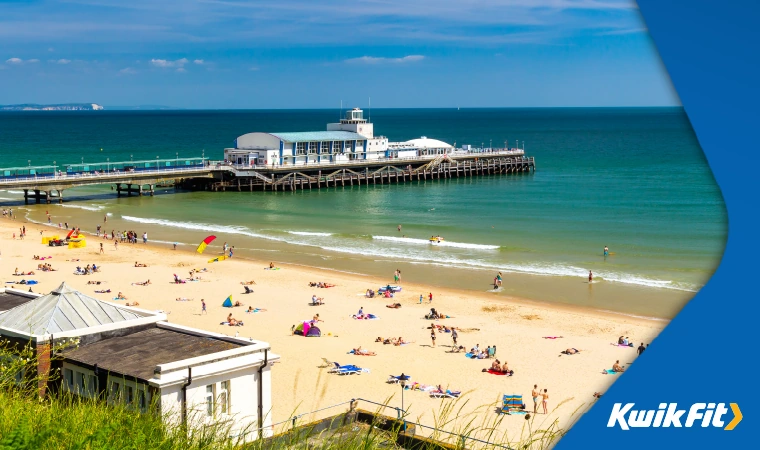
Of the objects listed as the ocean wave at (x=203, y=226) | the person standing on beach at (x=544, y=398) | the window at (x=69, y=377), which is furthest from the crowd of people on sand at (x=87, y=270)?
the person standing on beach at (x=544, y=398)

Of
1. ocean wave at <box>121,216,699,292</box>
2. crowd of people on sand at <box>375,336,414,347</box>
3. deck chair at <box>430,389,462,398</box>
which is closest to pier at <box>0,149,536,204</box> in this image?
ocean wave at <box>121,216,699,292</box>

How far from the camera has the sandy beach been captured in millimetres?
18516

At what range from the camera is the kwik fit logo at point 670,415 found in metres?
2.70

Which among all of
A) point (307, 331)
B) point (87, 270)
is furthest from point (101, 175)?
point (307, 331)

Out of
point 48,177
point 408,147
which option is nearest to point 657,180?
point 408,147

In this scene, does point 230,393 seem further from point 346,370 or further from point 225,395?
point 346,370

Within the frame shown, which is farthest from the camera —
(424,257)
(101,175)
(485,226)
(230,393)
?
(101,175)

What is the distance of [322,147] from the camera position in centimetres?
7238

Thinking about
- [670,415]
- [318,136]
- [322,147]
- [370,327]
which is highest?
[318,136]

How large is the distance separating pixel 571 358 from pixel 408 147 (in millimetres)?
59239

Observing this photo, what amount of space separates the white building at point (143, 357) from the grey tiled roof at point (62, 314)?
2 centimetres

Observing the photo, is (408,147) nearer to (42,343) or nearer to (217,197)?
(217,197)

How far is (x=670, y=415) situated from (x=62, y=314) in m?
13.0

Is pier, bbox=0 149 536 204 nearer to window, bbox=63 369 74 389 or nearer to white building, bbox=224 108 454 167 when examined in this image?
white building, bbox=224 108 454 167
